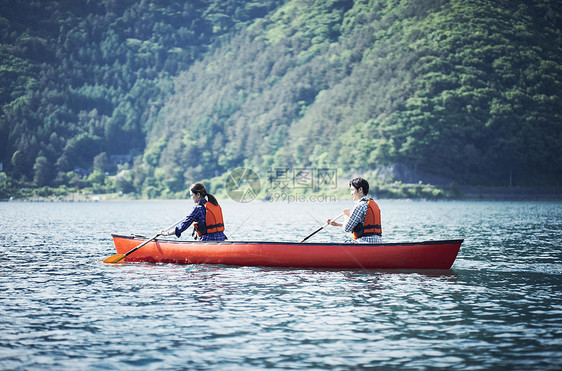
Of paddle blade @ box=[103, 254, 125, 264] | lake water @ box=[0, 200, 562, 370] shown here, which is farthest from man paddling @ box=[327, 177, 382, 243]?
paddle blade @ box=[103, 254, 125, 264]

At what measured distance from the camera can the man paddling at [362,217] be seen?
17531mm

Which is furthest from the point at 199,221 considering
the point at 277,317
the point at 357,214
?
the point at 277,317

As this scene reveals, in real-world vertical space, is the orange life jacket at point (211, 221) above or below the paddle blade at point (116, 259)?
above

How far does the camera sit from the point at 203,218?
758 inches

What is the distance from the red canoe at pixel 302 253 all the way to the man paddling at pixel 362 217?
41 cm

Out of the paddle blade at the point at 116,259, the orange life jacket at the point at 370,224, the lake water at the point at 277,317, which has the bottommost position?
the lake water at the point at 277,317

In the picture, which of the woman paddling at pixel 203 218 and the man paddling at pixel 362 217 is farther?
the woman paddling at pixel 203 218

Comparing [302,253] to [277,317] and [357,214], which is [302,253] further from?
[277,317]

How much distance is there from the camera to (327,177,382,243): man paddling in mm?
17531

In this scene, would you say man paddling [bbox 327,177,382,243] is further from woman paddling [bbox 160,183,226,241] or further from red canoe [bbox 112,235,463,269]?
woman paddling [bbox 160,183,226,241]

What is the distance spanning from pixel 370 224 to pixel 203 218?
482cm

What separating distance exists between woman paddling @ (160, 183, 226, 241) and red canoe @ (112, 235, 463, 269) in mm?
427

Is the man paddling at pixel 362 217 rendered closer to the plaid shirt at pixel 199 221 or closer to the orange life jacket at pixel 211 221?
the orange life jacket at pixel 211 221

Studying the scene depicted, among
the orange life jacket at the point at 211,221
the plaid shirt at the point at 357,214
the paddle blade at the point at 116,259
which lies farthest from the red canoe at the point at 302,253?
the plaid shirt at the point at 357,214
